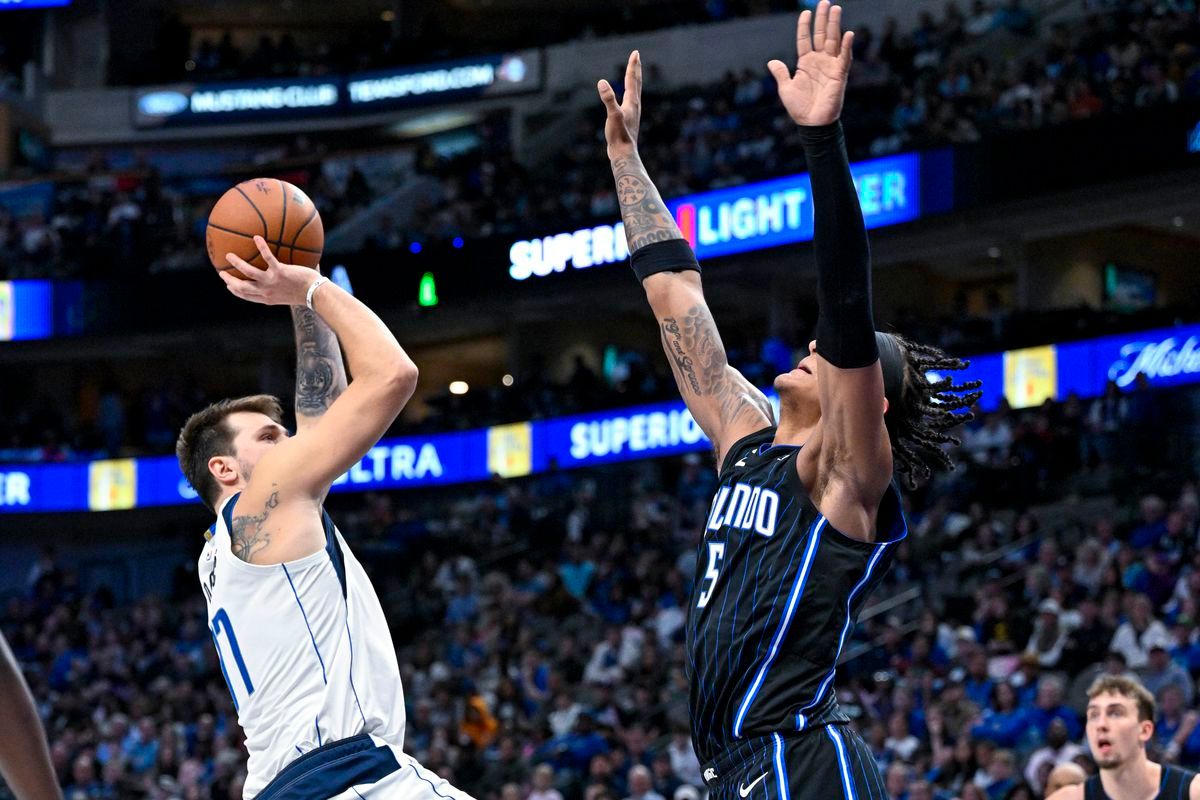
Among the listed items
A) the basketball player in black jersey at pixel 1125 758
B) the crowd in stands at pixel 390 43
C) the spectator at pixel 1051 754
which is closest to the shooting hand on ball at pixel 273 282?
the basketball player in black jersey at pixel 1125 758

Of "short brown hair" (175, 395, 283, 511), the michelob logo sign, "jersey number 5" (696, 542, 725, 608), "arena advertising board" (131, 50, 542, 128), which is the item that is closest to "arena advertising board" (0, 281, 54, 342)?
"arena advertising board" (131, 50, 542, 128)

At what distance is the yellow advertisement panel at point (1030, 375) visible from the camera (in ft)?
65.2

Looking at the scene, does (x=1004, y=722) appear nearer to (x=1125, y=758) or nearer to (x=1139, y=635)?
(x=1139, y=635)

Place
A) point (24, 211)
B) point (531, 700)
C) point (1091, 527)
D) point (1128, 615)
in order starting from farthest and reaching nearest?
1. point (24, 211)
2. point (531, 700)
3. point (1091, 527)
4. point (1128, 615)

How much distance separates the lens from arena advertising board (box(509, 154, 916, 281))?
20.8 m

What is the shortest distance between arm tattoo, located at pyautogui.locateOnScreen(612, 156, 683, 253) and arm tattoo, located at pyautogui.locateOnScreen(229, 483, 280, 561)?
151 cm

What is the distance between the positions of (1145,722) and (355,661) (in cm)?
381

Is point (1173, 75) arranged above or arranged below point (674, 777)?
above

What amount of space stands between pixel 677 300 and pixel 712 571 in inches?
41.7

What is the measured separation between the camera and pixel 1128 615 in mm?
13188

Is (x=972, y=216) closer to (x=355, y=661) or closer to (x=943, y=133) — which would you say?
(x=943, y=133)

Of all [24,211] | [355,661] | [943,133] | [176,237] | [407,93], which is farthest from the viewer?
[407,93]

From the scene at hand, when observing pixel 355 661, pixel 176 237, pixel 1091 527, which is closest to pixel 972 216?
pixel 1091 527

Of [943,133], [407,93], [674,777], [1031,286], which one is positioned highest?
[407,93]
